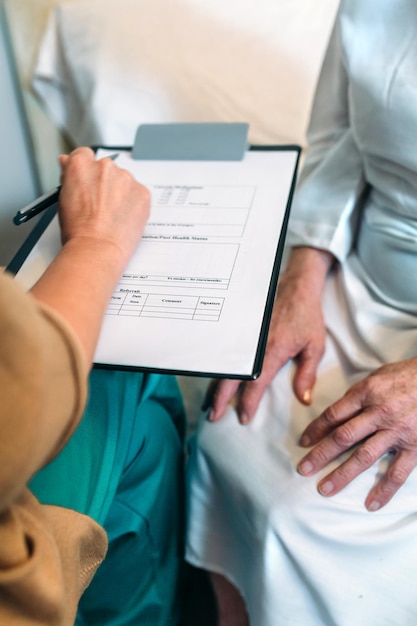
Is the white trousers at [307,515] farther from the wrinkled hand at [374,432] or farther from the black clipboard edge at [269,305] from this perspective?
the black clipboard edge at [269,305]

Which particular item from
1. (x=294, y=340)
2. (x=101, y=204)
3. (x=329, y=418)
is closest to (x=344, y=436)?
(x=329, y=418)

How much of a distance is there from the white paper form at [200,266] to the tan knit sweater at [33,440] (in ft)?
0.49

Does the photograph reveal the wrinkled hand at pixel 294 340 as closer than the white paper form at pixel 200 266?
No

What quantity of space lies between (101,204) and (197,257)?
4.2 inches

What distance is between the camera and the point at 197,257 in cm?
63

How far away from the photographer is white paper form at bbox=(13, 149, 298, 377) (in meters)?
0.54

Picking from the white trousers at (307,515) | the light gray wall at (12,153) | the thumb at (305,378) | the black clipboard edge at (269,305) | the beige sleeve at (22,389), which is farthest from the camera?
the light gray wall at (12,153)

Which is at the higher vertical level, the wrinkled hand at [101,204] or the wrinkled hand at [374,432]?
the wrinkled hand at [101,204]

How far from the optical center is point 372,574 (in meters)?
0.64

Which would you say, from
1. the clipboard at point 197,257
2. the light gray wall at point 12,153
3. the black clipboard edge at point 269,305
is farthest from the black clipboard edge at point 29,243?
the light gray wall at point 12,153

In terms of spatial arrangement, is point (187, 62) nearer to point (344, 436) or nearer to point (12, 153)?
point (12, 153)

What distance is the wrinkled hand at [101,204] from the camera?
570 millimetres

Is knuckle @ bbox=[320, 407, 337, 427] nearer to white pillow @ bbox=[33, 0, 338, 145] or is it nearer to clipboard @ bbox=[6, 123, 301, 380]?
clipboard @ bbox=[6, 123, 301, 380]

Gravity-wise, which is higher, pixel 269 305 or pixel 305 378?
pixel 269 305
